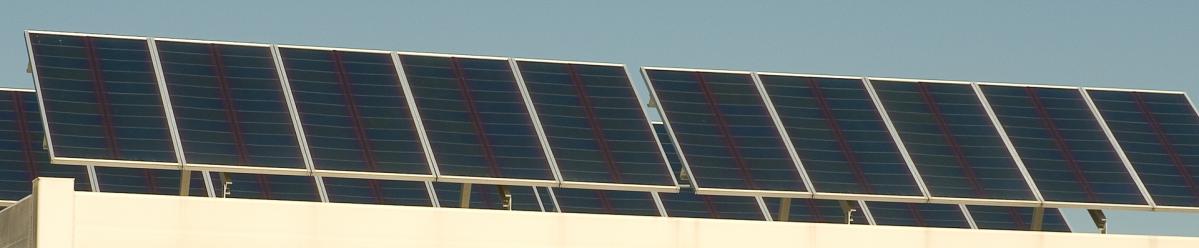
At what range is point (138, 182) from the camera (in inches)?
1468

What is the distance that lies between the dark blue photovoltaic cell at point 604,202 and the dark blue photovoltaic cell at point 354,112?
7208 millimetres

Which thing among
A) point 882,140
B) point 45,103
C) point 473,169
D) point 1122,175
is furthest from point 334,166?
point 1122,175

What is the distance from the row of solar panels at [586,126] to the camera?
A: 28.0 metres

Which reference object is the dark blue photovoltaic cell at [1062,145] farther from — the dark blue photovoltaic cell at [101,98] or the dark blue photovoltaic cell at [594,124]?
the dark blue photovoltaic cell at [101,98]

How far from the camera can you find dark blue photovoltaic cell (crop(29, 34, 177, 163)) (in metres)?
27.1

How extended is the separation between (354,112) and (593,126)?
11.5 ft

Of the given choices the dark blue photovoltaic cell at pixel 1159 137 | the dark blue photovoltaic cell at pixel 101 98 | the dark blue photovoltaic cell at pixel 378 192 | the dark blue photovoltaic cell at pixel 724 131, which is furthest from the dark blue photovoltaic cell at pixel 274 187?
the dark blue photovoltaic cell at pixel 1159 137

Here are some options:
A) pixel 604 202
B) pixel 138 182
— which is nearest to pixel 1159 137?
pixel 604 202

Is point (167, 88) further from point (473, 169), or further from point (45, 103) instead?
point (473, 169)

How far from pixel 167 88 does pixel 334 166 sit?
2874 millimetres

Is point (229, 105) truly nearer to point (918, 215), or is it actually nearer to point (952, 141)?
point (952, 141)

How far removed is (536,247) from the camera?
2602 cm

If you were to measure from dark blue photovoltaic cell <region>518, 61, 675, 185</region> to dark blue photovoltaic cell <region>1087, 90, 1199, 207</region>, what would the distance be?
7818 mm

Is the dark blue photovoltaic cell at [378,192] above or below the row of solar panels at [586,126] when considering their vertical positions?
above
